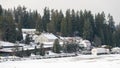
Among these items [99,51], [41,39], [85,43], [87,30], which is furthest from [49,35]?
[99,51]

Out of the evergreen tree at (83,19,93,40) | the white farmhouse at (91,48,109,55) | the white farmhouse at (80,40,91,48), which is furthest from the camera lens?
the evergreen tree at (83,19,93,40)

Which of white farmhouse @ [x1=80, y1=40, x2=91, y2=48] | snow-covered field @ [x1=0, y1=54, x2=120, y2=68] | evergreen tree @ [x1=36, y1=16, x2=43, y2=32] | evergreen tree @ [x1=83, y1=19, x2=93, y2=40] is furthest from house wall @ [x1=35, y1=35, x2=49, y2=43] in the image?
snow-covered field @ [x1=0, y1=54, x2=120, y2=68]

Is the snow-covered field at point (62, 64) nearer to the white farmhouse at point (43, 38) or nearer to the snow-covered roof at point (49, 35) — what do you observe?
the white farmhouse at point (43, 38)

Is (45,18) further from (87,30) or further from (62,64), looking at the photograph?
(62,64)

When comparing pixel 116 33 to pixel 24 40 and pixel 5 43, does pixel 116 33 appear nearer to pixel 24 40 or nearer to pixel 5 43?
pixel 24 40

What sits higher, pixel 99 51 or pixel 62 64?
pixel 99 51

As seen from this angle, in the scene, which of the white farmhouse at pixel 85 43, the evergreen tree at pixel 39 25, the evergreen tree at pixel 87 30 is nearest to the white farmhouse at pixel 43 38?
the evergreen tree at pixel 39 25

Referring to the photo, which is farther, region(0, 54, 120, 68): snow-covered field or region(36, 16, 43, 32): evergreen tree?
region(36, 16, 43, 32): evergreen tree

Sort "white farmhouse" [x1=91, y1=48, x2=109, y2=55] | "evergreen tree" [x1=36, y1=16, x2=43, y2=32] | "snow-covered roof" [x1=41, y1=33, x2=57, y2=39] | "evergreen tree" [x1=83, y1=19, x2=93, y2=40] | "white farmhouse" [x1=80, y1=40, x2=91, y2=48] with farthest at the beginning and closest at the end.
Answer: "evergreen tree" [x1=36, y1=16, x2=43, y2=32], "evergreen tree" [x1=83, y1=19, x2=93, y2=40], "snow-covered roof" [x1=41, y1=33, x2=57, y2=39], "white farmhouse" [x1=80, y1=40, x2=91, y2=48], "white farmhouse" [x1=91, y1=48, x2=109, y2=55]

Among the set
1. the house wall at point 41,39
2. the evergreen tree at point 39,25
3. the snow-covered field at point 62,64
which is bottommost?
the snow-covered field at point 62,64

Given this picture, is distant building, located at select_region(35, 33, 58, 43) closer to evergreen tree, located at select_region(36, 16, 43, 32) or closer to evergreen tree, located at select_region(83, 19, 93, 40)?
evergreen tree, located at select_region(36, 16, 43, 32)

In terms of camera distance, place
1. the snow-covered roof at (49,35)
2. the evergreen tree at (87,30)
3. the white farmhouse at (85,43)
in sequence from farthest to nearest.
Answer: the evergreen tree at (87,30) < the snow-covered roof at (49,35) < the white farmhouse at (85,43)

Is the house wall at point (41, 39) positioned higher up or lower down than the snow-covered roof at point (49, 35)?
lower down
